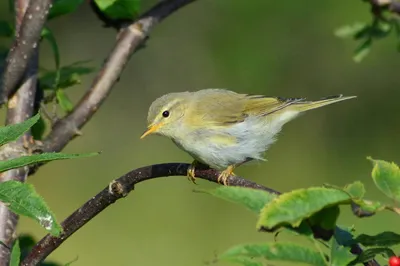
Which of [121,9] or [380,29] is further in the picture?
[380,29]

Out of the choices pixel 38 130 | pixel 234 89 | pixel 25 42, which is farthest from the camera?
pixel 234 89

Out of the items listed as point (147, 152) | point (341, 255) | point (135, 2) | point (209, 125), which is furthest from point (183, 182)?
point (341, 255)

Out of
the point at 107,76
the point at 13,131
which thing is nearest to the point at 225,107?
the point at 107,76

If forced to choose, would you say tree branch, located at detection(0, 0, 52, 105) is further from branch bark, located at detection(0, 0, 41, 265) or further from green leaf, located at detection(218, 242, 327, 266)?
green leaf, located at detection(218, 242, 327, 266)

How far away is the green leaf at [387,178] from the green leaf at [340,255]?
0.13 metres

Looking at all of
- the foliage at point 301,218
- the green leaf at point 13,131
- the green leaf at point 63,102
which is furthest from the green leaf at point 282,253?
the green leaf at point 63,102

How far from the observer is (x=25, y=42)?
2525mm

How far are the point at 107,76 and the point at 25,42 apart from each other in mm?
457

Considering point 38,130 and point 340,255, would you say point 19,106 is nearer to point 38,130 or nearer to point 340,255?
point 38,130

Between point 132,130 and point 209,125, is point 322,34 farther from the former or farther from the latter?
point 209,125

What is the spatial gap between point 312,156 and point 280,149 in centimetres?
52

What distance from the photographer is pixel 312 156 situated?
33.0ft

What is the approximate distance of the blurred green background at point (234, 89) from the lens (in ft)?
30.5

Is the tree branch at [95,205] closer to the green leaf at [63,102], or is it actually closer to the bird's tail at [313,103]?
the green leaf at [63,102]
